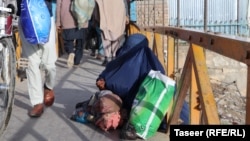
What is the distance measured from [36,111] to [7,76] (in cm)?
89

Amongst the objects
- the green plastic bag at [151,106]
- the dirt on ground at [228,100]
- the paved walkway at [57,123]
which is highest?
the green plastic bag at [151,106]

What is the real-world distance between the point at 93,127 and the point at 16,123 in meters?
0.79

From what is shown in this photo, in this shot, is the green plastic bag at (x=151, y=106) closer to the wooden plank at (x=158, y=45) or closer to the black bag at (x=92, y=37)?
the wooden plank at (x=158, y=45)

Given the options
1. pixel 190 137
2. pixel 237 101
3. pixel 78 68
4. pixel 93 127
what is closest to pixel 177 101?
pixel 93 127

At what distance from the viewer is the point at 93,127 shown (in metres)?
4.12

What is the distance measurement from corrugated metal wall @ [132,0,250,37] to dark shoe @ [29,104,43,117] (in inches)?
273

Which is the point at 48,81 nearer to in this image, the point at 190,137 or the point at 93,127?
the point at 93,127

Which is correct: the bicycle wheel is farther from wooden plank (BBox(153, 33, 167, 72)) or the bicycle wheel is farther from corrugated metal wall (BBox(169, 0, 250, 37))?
corrugated metal wall (BBox(169, 0, 250, 37))

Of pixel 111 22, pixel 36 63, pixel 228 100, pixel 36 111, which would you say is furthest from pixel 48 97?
pixel 228 100

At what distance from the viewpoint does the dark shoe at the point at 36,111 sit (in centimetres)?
444

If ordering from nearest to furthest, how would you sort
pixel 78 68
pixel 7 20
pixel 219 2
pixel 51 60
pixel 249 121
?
pixel 249 121, pixel 7 20, pixel 51 60, pixel 78 68, pixel 219 2

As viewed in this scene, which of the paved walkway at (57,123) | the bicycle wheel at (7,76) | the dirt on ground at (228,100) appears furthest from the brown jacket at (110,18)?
the bicycle wheel at (7,76)

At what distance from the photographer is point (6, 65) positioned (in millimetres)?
3648

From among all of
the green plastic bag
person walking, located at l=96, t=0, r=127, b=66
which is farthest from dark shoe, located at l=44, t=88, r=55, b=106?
person walking, located at l=96, t=0, r=127, b=66
